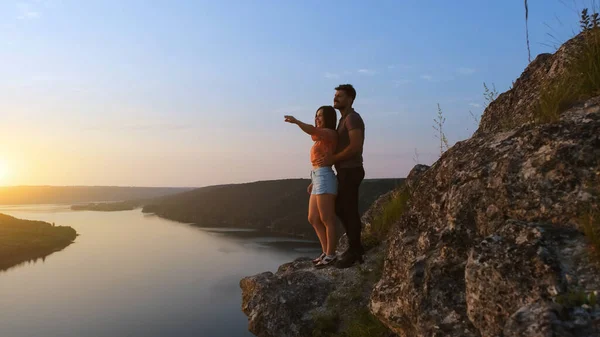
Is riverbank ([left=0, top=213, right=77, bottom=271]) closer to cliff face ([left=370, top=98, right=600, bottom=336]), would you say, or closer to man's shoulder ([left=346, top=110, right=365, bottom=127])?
man's shoulder ([left=346, top=110, right=365, bottom=127])

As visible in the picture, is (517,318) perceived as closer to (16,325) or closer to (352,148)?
(352,148)

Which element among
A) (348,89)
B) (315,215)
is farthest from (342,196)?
(348,89)

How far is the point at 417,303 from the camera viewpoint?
12.4 ft

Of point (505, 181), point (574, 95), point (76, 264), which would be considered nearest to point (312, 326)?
point (505, 181)

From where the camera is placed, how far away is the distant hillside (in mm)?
Answer: 92625

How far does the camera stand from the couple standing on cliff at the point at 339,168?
22.5ft

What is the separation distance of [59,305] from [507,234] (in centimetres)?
4351

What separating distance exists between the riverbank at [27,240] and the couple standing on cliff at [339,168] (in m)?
64.8

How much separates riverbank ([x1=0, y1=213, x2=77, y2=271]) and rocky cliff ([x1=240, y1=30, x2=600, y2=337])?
67252 millimetres

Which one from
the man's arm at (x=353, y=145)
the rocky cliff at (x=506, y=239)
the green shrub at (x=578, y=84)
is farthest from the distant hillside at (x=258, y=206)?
the green shrub at (x=578, y=84)

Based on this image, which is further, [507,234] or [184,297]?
[184,297]

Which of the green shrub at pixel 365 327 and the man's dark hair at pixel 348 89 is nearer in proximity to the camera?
the green shrub at pixel 365 327

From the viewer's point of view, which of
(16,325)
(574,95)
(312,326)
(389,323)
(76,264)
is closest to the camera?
(574,95)

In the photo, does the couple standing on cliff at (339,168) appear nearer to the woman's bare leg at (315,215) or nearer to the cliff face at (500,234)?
the woman's bare leg at (315,215)
